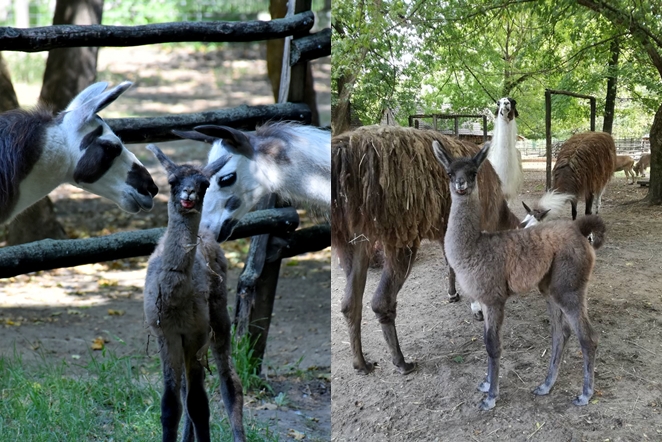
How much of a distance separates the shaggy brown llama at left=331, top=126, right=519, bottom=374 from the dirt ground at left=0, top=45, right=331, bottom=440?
0.51m

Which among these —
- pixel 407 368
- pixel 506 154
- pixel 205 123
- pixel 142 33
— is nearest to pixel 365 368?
pixel 407 368

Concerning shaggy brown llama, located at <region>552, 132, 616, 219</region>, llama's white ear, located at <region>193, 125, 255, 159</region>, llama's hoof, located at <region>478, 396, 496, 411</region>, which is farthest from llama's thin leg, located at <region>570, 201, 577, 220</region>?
llama's white ear, located at <region>193, 125, 255, 159</region>

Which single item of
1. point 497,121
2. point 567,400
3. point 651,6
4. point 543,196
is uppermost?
point 651,6

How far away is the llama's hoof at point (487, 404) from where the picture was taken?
1973 millimetres

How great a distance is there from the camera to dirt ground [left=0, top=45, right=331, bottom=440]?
9.75 feet

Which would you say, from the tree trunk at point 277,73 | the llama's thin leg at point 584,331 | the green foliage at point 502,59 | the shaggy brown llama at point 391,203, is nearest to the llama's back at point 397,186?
the shaggy brown llama at point 391,203

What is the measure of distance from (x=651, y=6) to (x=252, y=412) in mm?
2072

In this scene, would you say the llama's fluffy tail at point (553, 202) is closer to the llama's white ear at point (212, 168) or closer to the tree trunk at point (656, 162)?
the tree trunk at point (656, 162)

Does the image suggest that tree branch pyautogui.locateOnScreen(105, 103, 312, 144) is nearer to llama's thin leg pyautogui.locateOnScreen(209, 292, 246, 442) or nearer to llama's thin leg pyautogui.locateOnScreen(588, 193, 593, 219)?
llama's thin leg pyautogui.locateOnScreen(209, 292, 246, 442)

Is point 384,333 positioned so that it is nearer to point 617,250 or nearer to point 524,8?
point 617,250

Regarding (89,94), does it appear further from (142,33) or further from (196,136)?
(142,33)

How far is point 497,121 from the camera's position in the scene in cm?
204

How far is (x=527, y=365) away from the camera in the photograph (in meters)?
2.00

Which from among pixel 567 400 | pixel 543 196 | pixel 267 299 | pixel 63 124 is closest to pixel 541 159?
pixel 543 196
